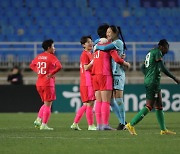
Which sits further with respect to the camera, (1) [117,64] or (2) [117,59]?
(1) [117,64]

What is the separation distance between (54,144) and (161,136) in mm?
2229

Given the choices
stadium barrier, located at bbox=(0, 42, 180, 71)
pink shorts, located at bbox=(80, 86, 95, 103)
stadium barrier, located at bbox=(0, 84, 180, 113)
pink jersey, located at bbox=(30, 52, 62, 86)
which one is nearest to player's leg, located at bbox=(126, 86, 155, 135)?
pink shorts, located at bbox=(80, 86, 95, 103)

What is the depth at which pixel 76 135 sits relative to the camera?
11727 millimetres

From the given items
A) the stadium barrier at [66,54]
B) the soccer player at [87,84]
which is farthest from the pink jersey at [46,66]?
the stadium barrier at [66,54]

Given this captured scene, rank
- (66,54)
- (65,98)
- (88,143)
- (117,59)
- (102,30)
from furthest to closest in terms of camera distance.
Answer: (66,54), (65,98), (102,30), (117,59), (88,143)

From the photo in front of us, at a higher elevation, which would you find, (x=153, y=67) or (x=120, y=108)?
(x=153, y=67)

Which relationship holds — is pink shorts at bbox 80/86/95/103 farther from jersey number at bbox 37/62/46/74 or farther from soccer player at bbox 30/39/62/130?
jersey number at bbox 37/62/46/74

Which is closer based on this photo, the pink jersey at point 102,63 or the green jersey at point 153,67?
the green jersey at point 153,67

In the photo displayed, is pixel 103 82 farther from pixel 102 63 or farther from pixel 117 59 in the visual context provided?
pixel 117 59

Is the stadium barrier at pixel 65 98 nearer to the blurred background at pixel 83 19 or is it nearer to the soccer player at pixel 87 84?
the blurred background at pixel 83 19

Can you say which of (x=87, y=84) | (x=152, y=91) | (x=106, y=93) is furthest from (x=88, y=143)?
(x=87, y=84)

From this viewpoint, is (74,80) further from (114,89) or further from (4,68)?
(114,89)

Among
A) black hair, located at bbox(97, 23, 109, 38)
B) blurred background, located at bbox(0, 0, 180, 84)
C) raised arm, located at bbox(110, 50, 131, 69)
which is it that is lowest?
raised arm, located at bbox(110, 50, 131, 69)

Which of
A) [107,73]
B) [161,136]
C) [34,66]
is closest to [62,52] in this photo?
[34,66]
